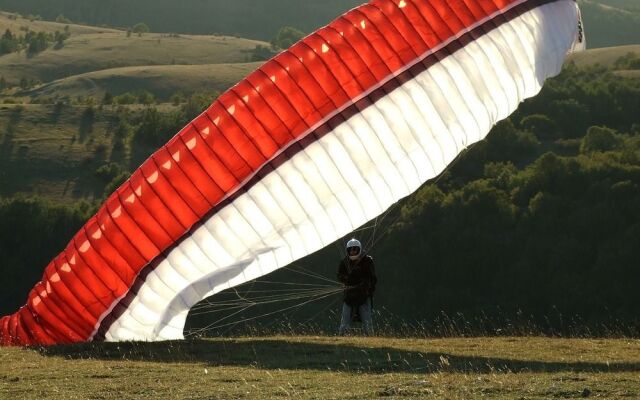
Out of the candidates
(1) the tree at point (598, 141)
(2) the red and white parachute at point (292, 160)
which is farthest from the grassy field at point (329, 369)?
(1) the tree at point (598, 141)

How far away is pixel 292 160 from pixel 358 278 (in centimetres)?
230

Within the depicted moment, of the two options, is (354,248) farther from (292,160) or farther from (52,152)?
(52,152)

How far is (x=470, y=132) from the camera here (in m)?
15.5

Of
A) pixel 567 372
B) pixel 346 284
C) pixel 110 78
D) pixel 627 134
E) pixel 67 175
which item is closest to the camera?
pixel 567 372

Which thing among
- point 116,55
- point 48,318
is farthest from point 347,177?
point 116,55

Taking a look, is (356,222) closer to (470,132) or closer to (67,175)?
(470,132)

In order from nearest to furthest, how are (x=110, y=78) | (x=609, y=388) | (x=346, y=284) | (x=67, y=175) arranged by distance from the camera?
(x=609, y=388) → (x=346, y=284) → (x=67, y=175) → (x=110, y=78)

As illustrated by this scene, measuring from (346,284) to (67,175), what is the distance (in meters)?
47.7

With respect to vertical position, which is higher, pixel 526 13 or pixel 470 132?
pixel 526 13

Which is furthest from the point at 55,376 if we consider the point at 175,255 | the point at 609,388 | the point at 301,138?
the point at 609,388

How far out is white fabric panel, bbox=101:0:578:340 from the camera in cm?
1494

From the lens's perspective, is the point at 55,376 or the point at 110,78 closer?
the point at 55,376

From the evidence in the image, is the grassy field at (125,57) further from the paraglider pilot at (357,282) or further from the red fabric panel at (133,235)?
the red fabric panel at (133,235)

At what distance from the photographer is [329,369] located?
1264 cm
